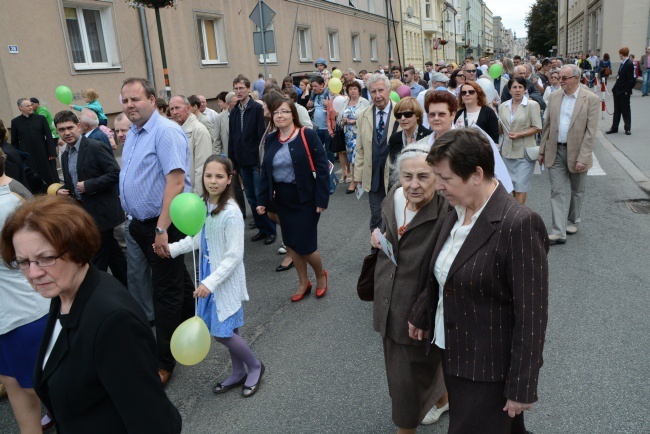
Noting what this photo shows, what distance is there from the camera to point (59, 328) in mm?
1865

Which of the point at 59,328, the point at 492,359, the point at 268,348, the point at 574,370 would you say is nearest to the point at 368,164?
the point at 268,348

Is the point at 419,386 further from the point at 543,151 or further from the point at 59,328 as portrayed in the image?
the point at 543,151

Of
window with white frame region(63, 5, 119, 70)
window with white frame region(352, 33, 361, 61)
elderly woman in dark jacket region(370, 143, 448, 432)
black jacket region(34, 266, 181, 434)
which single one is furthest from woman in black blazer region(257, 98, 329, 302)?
window with white frame region(352, 33, 361, 61)

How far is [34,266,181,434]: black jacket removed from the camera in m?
1.68

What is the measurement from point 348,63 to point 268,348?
2777 centimetres

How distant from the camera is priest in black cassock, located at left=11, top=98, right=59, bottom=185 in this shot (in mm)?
8641

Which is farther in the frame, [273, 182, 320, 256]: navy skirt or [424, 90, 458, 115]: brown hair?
[273, 182, 320, 256]: navy skirt

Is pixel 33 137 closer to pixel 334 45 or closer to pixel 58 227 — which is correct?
pixel 58 227

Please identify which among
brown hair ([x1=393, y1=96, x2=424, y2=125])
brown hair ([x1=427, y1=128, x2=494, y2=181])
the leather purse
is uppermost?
brown hair ([x1=393, y1=96, x2=424, y2=125])

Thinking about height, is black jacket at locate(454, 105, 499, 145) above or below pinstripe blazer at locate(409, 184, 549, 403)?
above

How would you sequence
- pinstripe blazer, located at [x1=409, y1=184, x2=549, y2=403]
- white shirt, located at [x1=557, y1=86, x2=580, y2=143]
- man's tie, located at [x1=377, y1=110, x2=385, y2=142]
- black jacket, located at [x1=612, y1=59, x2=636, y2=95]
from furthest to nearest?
black jacket, located at [x1=612, y1=59, x2=636, y2=95] < white shirt, located at [x1=557, y1=86, x2=580, y2=143] < man's tie, located at [x1=377, y1=110, x2=385, y2=142] < pinstripe blazer, located at [x1=409, y1=184, x2=549, y2=403]

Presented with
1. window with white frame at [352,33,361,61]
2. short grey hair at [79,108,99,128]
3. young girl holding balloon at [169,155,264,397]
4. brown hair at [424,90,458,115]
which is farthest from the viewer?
window with white frame at [352,33,361,61]

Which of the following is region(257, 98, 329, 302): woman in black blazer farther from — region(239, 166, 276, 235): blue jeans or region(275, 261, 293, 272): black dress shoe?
region(239, 166, 276, 235): blue jeans

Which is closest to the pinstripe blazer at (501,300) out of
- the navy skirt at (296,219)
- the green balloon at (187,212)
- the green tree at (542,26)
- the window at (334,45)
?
the green balloon at (187,212)
